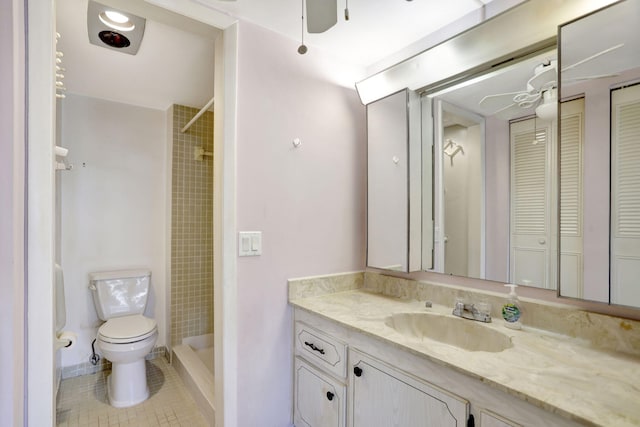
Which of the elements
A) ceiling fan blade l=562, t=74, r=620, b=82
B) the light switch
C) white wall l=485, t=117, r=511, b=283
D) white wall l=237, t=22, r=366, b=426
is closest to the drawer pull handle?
white wall l=237, t=22, r=366, b=426

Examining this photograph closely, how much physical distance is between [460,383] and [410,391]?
8.0 inches

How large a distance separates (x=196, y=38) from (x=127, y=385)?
221cm

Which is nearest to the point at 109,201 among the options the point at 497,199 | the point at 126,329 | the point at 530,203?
the point at 126,329

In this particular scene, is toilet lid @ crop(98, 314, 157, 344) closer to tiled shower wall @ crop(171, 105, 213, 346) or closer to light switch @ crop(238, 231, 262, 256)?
tiled shower wall @ crop(171, 105, 213, 346)

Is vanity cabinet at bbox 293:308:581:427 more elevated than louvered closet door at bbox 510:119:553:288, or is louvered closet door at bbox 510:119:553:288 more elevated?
louvered closet door at bbox 510:119:553:288

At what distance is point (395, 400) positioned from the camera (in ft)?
3.64

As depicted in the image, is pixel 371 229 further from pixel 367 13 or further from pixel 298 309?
pixel 367 13

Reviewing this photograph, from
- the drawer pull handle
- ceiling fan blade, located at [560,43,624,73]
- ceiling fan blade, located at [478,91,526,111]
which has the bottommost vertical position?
the drawer pull handle

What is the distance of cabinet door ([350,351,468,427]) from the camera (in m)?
0.95

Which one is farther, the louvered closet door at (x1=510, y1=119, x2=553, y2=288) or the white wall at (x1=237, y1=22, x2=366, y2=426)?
the white wall at (x1=237, y1=22, x2=366, y2=426)

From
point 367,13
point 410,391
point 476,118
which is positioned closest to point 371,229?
point 476,118

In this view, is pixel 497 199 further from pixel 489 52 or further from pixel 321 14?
pixel 321 14

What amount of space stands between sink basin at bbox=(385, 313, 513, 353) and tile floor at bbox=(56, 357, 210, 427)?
1383mm

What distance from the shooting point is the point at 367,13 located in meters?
1.47
